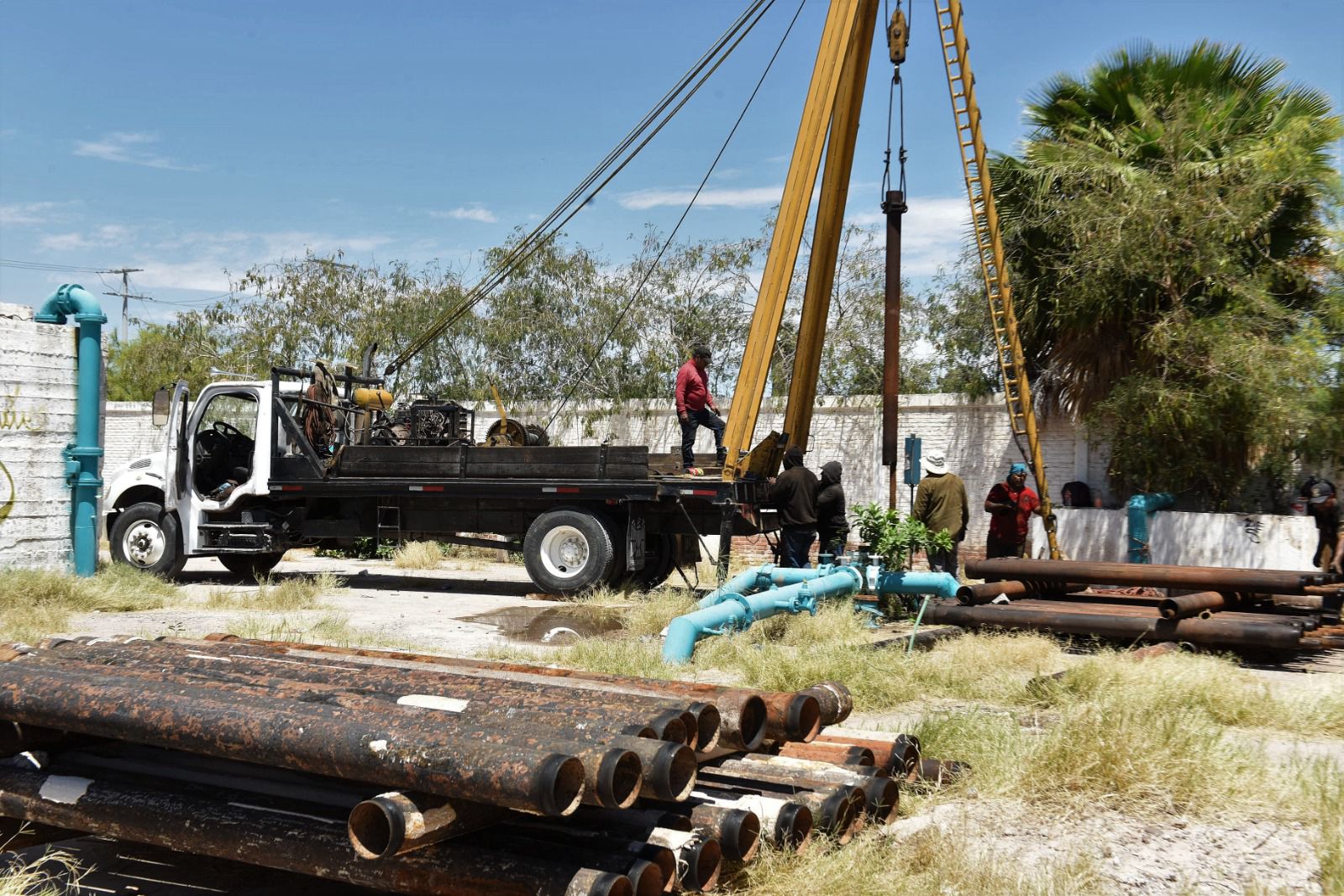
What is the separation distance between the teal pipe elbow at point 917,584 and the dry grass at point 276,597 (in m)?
6.05

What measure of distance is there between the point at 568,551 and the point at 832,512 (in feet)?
10.2

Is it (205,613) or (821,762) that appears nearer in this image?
(821,762)

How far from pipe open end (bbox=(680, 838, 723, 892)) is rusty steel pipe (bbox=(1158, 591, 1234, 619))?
6.52 meters

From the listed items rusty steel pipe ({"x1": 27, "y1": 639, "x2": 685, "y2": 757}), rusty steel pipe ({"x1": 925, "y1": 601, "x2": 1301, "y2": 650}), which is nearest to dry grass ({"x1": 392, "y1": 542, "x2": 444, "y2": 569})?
rusty steel pipe ({"x1": 925, "y1": 601, "x2": 1301, "y2": 650})

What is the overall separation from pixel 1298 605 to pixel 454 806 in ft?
30.2

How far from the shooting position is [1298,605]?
10.5 metres

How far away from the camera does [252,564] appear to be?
1647cm

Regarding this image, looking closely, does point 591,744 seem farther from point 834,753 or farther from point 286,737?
point 834,753

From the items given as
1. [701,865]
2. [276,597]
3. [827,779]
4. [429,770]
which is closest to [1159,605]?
[827,779]

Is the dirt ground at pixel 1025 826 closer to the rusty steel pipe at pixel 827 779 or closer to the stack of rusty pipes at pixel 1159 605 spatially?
the rusty steel pipe at pixel 827 779

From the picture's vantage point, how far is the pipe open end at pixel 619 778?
3.50 m

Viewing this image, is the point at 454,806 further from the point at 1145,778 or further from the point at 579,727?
the point at 1145,778

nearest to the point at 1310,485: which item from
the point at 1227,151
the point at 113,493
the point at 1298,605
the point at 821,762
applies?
the point at 1298,605

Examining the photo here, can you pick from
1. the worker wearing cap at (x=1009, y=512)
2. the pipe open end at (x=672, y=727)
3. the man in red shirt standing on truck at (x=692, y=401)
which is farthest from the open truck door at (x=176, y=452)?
the pipe open end at (x=672, y=727)
